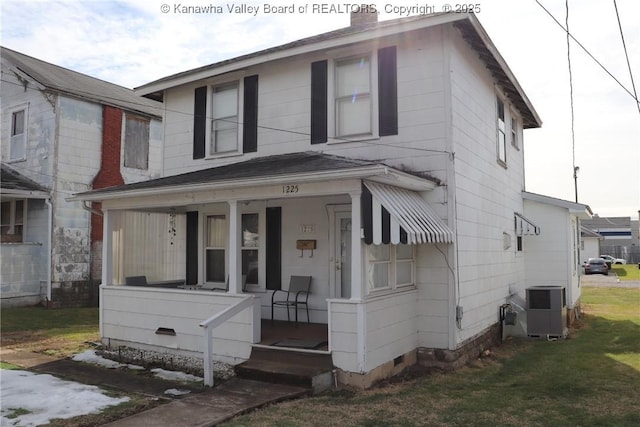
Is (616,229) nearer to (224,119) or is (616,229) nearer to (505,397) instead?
(224,119)

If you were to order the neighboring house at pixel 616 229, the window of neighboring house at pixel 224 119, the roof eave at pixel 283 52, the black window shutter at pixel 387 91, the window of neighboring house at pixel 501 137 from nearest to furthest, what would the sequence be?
the roof eave at pixel 283 52 < the black window shutter at pixel 387 91 < the window of neighboring house at pixel 224 119 < the window of neighboring house at pixel 501 137 < the neighboring house at pixel 616 229

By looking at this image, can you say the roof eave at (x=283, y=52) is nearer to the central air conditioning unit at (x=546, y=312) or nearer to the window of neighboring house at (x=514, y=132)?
the window of neighboring house at (x=514, y=132)

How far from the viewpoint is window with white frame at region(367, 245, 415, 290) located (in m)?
7.80

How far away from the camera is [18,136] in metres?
17.8

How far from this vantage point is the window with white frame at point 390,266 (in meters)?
7.80

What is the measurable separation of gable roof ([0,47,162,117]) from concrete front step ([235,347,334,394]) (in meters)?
12.9

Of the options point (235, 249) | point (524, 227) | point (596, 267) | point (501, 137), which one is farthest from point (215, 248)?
point (596, 267)

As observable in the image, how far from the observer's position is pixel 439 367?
28.1ft

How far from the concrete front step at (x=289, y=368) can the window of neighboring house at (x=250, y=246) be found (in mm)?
2829

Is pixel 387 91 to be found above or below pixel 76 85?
below

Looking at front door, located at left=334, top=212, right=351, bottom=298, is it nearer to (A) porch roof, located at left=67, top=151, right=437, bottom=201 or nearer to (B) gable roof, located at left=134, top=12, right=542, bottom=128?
(A) porch roof, located at left=67, top=151, right=437, bottom=201

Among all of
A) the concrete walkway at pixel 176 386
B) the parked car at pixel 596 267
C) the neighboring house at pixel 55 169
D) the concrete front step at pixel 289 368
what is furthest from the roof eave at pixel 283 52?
the parked car at pixel 596 267

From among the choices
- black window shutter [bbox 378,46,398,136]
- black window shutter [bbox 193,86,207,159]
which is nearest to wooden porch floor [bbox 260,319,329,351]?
black window shutter [bbox 378,46,398,136]

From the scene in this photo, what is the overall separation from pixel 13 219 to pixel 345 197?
44.6 feet
